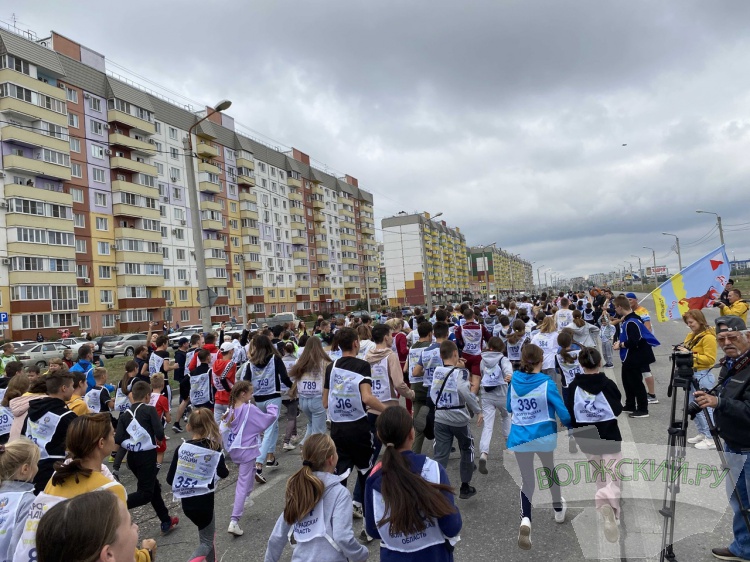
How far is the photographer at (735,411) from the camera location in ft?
10.8

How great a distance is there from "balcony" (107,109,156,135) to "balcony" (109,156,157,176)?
10.7 feet

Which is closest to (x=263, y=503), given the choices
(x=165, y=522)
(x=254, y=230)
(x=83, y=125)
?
(x=165, y=522)

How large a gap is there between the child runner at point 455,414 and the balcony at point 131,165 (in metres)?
50.4

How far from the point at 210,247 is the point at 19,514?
189ft

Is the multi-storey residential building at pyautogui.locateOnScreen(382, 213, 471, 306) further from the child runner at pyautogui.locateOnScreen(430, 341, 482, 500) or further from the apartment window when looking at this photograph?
the child runner at pyautogui.locateOnScreen(430, 341, 482, 500)

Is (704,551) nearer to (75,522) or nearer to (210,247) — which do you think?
(75,522)

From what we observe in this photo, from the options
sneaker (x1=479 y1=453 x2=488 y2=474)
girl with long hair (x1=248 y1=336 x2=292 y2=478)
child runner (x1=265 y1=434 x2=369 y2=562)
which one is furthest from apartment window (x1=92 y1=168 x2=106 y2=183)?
child runner (x1=265 y1=434 x2=369 y2=562)

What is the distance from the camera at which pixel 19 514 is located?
10.1 feet

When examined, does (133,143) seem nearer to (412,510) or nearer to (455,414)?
(455,414)

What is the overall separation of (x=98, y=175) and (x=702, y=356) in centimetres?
5146

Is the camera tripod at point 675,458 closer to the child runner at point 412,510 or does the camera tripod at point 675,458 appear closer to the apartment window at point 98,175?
the child runner at point 412,510

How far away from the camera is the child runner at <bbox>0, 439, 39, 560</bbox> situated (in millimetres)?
3010

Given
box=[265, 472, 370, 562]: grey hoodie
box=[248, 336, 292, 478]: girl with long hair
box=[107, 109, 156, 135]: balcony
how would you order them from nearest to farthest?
box=[265, 472, 370, 562]: grey hoodie, box=[248, 336, 292, 478]: girl with long hair, box=[107, 109, 156, 135]: balcony

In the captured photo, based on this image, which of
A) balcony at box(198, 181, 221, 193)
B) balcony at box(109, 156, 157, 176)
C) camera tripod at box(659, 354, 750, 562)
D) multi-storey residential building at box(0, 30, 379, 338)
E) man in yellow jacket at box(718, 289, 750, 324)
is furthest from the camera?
balcony at box(198, 181, 221, 193)
